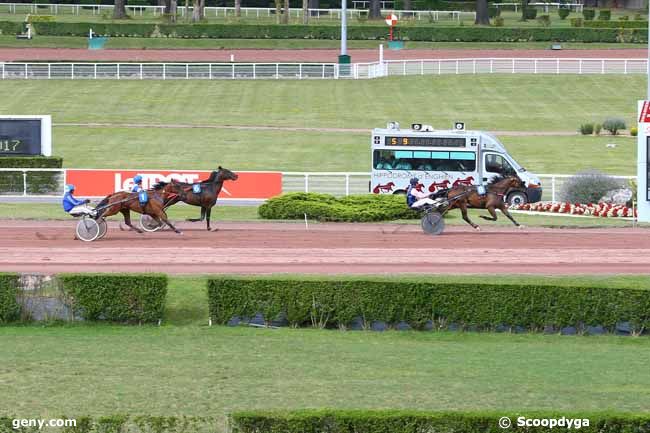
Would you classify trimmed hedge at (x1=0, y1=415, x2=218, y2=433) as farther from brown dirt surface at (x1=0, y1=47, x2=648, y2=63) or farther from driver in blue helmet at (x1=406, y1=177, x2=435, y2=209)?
brown dirt surface at (x1=0, y1=47, x2=648, y2=63)

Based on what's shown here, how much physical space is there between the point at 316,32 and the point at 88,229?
151 feet

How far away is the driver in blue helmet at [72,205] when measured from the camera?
22766mm

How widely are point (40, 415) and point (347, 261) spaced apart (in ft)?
32.9

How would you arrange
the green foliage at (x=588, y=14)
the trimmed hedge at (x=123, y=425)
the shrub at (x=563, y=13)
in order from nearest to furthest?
the trimmed hedge at (x=123, y=425)
the green foliage at (x=588, y=14)
the shrub at (x=563, y=13)

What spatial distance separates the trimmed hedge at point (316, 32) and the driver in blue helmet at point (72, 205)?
45.3 m

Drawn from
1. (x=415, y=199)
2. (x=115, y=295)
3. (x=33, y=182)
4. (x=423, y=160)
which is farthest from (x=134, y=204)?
(x=33, y=182)

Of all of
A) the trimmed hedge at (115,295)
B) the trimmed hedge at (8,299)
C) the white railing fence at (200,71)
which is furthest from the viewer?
the white railing fence at (200,71)

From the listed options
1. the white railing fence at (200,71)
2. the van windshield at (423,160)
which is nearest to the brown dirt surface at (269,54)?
the white railing fence at (200,71)

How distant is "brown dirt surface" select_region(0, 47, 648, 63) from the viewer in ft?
204

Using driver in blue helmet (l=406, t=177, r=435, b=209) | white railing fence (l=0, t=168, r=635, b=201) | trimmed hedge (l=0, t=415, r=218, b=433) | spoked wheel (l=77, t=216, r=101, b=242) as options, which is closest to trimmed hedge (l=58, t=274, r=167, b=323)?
trimmed hedge (l=0, t=415, r=218, b=433)

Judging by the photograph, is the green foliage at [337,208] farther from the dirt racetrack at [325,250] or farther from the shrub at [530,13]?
the shrub at [530,13]

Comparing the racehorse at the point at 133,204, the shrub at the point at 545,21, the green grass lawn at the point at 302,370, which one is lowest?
the green grass lawn at the point at 302,370

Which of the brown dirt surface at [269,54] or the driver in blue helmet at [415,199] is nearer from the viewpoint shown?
the driver in blue helmet at [415,199]

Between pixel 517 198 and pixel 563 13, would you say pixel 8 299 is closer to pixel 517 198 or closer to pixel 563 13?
pixel 517 198
